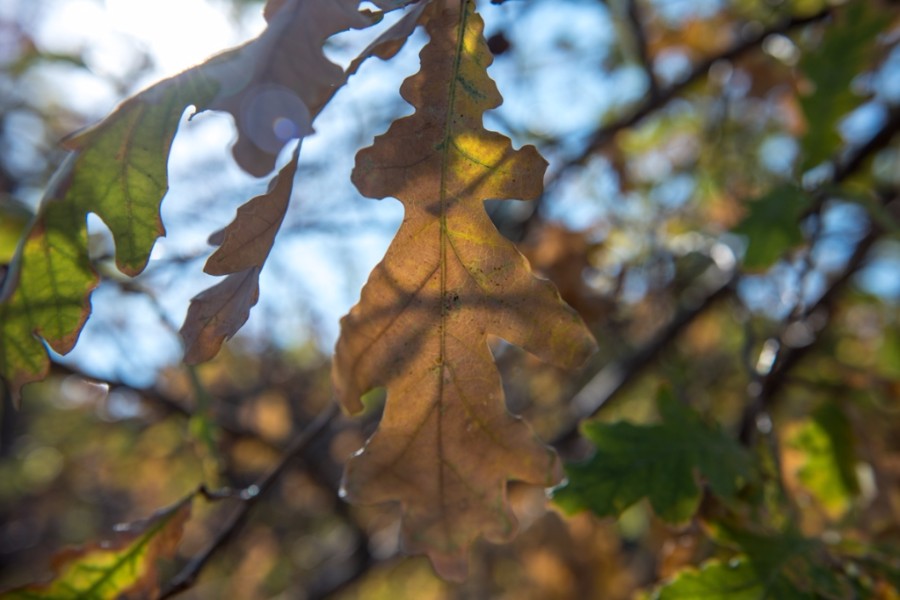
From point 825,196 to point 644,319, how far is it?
121 centimetres

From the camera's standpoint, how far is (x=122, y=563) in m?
1.36

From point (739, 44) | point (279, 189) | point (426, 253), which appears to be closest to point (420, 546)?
point (426, 253)

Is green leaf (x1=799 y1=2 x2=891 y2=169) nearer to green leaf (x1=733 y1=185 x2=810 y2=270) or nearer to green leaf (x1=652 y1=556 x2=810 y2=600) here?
green leaf (x1=733 y1=185 x2=810 y2=270)

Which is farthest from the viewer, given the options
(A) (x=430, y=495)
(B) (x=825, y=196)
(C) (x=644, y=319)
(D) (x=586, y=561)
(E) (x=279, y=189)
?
(C) (x=644, y=319)

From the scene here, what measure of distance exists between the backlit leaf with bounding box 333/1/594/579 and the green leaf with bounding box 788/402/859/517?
1117mm

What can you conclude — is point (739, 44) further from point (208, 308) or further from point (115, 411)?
point (115, 411)

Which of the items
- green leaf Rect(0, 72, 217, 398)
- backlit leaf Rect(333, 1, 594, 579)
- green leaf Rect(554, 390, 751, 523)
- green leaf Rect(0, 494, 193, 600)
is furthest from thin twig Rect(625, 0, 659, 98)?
green leaf Rect(0, 494, 193, 600)

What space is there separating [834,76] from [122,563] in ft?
6.06

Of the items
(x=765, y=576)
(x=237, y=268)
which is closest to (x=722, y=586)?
(x=765, y=576)

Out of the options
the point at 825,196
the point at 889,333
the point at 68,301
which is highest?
the point at 68,301

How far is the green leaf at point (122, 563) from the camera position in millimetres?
1330

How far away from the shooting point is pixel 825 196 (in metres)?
1.95

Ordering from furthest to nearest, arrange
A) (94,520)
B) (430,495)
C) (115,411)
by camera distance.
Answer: (94,520)
(115,411)
(430,495)

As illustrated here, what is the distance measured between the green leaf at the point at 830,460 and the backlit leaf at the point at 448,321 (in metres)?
1.12
